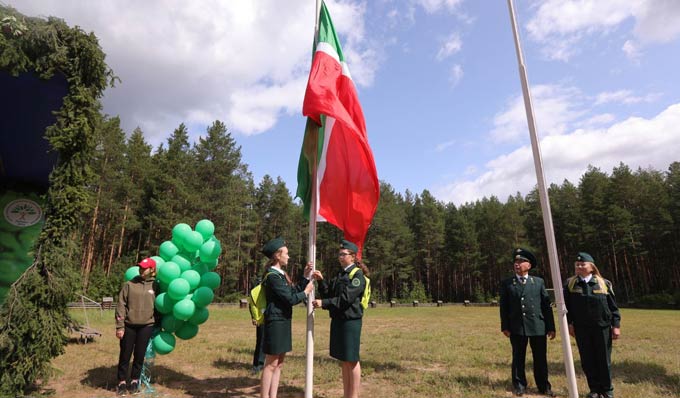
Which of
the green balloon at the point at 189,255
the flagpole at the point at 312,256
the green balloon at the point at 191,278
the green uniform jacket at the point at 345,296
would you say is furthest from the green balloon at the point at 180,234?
the green uniform jacket at the point at 345,296

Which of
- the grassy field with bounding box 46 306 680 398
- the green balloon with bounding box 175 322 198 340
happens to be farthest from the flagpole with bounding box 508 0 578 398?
the green balloon with bounding box 175 322 198 340

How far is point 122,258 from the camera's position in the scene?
34.3 metres

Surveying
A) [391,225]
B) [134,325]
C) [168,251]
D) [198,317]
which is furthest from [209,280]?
[391,225]

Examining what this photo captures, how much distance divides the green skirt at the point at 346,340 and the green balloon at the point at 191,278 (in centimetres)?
265

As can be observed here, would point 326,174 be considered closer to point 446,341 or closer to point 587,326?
point 587,326

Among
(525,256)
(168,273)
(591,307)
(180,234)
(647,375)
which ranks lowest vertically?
(647,375)

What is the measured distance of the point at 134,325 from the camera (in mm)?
5934

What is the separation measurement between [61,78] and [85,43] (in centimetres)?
82

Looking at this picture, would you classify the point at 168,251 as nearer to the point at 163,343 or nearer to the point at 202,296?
the point at 202,296

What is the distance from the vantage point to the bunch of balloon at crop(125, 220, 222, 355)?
6.04 metres

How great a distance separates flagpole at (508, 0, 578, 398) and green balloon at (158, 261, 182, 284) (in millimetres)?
5308

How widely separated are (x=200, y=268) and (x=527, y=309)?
209 inches

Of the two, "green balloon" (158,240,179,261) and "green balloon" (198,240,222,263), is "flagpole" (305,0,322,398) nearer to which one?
"green balloon" (198,240,222,263)

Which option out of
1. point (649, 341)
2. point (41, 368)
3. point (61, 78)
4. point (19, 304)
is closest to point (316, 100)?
point (61, 78)
